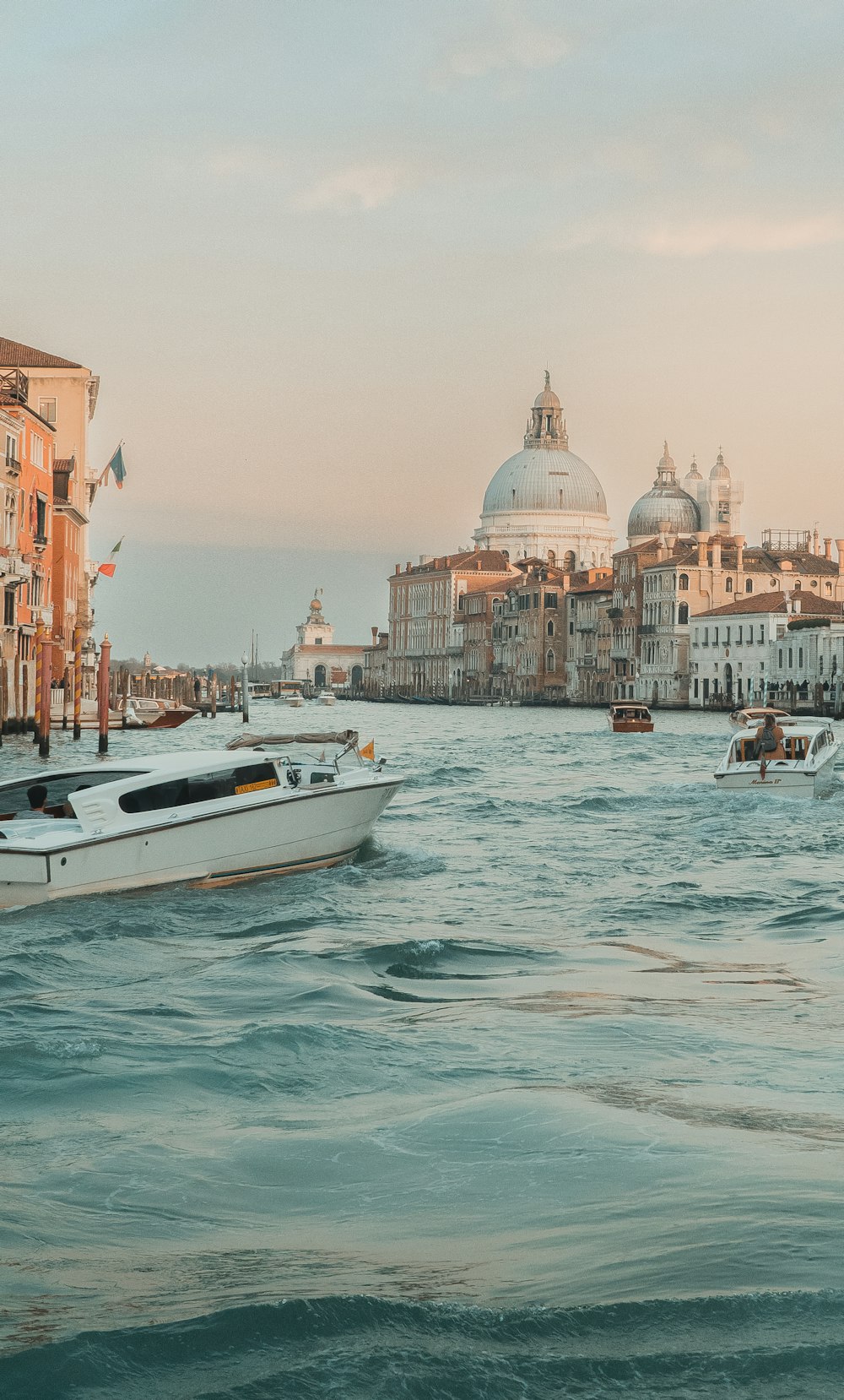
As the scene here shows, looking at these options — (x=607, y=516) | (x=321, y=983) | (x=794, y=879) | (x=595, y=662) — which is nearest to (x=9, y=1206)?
(x=321, y=983)

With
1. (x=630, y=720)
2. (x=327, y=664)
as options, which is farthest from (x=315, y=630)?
(x=630, y=720)

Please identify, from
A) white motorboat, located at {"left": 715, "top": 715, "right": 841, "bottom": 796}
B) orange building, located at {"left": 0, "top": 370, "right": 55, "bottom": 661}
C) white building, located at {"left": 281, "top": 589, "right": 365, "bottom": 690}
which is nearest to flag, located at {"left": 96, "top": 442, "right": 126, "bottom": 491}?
orange building, located at {"left": 0, "top": 370, "right": 55, "bottom": 661}

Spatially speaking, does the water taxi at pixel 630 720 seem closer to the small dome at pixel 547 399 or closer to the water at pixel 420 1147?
the water at pixel 420 1147

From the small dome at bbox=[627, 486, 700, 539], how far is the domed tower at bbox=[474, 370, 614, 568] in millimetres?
17070

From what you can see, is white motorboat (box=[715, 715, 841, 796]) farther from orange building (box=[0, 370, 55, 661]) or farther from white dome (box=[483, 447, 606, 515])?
white dome (box=[483, 447, 606, 515])

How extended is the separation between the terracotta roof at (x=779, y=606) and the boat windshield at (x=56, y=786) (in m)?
70.7

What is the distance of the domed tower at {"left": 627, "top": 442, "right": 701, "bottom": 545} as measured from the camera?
4707 inches

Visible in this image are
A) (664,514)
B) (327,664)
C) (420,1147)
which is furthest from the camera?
(327,664)

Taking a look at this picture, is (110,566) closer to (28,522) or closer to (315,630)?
(28,522)

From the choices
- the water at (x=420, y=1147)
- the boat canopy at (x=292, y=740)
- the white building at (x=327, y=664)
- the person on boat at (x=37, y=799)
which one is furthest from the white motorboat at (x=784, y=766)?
the white building at (x=327, y=664)

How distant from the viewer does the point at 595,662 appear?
105m

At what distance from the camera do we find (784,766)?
20125 mm

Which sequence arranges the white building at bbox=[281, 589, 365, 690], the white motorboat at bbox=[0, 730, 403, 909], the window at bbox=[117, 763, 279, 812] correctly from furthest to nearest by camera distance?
1. the white building at bbox=[281, 589, 365, 690]
2. the window at bbox=[117, 763, 279, 812]
3. the white motorboat at bbox=[0, 730, 403, 909]

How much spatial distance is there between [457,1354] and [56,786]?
8358mm
